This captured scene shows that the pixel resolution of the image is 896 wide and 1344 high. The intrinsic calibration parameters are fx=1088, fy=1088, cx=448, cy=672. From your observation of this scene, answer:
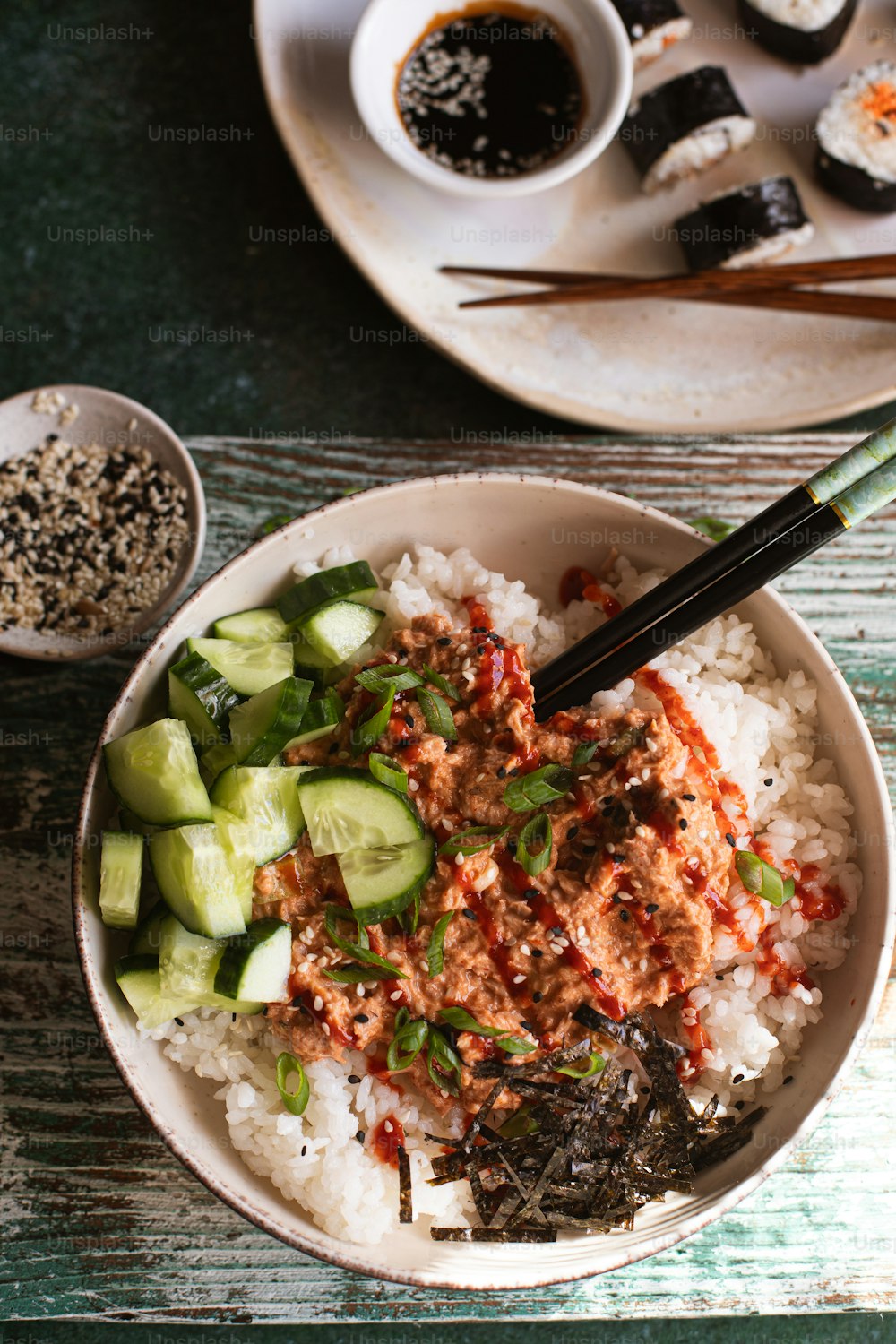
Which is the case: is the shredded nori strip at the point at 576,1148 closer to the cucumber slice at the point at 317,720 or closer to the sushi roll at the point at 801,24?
the cucumber slice at the point at 317,720

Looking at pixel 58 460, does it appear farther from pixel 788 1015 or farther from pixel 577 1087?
pixel 788 1015

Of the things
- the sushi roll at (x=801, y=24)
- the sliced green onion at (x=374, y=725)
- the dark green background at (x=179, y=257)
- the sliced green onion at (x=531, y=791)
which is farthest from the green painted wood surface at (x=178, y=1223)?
the sushi roll at (x=801, y=24)

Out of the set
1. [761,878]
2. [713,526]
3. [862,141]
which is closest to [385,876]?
[761,878]

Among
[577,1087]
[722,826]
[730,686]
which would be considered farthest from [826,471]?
[577,1087]

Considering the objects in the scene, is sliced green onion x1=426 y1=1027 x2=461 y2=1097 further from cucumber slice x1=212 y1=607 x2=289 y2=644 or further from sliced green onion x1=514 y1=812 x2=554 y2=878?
cucumber slice x1=212 y1=607 x2=289 y2=644

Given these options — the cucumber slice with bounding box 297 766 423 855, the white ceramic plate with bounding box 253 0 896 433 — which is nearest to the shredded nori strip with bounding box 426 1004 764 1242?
the cucumber slice with bounding box 297 766 423 855

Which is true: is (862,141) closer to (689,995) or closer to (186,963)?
(689,995)
